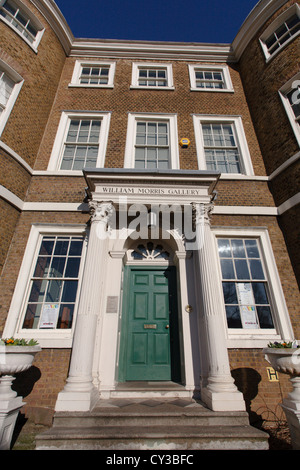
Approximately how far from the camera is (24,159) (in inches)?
251

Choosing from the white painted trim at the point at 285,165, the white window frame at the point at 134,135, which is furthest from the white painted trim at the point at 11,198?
the white painted trim at the point at 285,165

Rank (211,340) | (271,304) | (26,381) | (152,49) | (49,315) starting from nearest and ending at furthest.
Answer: (211,340), (26,381), (49,315), (271,304), (152,49)

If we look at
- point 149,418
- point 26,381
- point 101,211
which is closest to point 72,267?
point 101,211

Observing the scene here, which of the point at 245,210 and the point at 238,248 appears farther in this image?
the point at 245,210

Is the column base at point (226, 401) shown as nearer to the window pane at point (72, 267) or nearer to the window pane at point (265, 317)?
the window pane at point (265, 317)

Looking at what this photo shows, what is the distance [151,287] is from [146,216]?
5.93ft

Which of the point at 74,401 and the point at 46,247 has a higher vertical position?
the point at 46,247

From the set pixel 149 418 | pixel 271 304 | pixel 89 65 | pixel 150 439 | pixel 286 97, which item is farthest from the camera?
pixel 89 65

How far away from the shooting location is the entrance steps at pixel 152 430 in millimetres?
3104

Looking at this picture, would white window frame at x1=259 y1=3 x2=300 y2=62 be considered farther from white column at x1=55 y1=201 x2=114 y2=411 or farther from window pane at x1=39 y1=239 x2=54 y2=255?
window pane at x1=39 y1=239 x2=54 y2=255

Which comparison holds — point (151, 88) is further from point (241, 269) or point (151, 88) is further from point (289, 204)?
point (241, 269)

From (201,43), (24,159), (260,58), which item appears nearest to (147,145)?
(24,159)

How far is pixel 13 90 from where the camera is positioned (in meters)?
6.66

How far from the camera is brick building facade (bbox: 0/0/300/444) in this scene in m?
4.62
